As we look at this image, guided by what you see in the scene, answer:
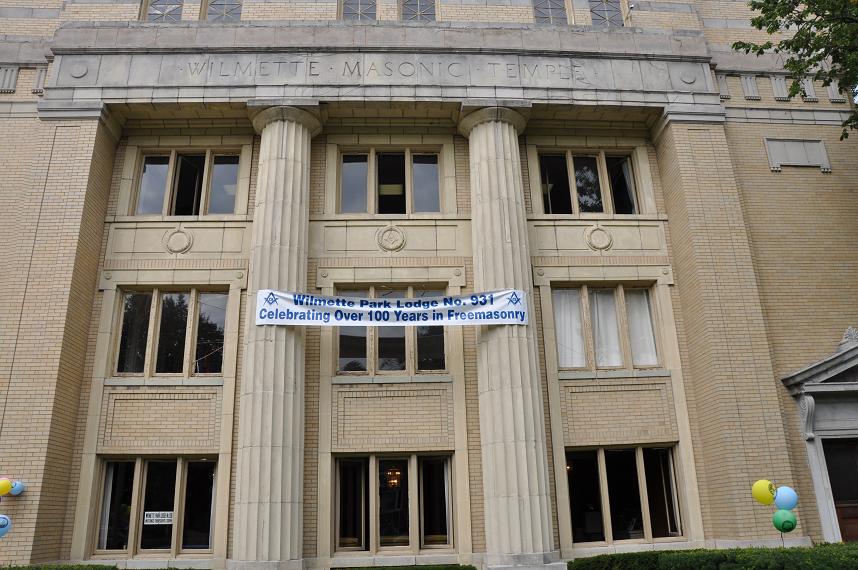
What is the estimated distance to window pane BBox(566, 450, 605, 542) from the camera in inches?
520

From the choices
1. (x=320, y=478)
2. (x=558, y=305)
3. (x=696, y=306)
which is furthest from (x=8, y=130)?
(x=696, y=306)

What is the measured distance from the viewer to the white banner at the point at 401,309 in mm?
12961

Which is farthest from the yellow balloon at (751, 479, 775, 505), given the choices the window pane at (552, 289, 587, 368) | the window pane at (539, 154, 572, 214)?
the window pane at (539, 154, 572, 214)

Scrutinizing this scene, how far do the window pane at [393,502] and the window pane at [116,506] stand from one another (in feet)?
16.8

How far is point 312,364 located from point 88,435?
4753 millimetres

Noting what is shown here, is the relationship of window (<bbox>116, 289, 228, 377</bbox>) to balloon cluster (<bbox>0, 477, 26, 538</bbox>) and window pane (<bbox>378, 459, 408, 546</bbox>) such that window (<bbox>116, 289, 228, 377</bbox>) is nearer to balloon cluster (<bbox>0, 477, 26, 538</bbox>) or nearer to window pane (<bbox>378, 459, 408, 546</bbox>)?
balloon cluster (<bbox>0, 477, 26, 538</bbox>)

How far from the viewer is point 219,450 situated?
1302 cm

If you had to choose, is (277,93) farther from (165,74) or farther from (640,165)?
(640,165)

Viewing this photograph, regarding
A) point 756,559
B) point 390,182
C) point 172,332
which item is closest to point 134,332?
point 172,332

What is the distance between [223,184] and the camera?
612 inches

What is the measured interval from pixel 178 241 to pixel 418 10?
28.3 ft

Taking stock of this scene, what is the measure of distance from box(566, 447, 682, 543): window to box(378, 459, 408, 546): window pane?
350cm

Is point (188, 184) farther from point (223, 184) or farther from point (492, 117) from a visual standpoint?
point (492, 117)

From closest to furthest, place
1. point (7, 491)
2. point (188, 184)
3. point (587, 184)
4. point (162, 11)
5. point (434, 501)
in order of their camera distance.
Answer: point (7, 491) → point (434, 501) → point (188, 184) → point (587, 184) → point (162, 11)
